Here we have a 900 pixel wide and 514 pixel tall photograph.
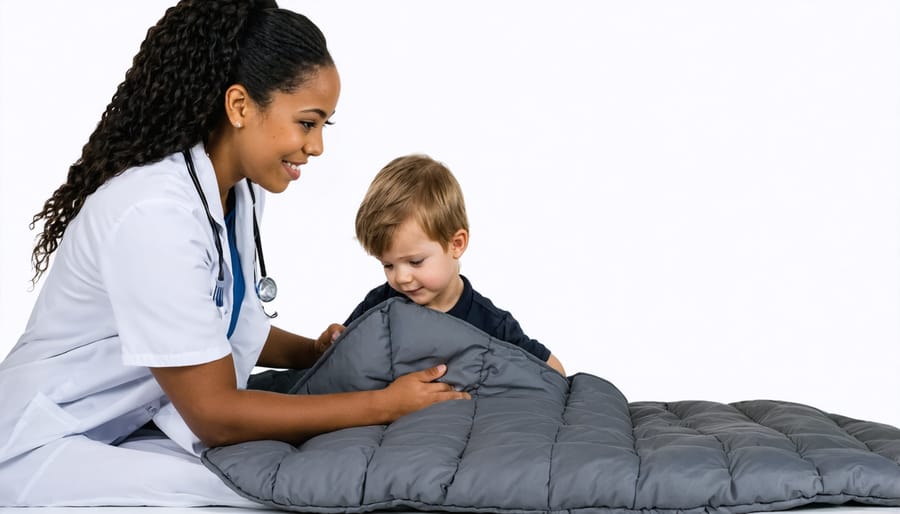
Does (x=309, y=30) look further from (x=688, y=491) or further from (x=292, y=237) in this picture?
(x=292, y=237)

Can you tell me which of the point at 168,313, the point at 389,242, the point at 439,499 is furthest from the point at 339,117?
the point at 439,499

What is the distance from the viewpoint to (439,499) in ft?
6.66

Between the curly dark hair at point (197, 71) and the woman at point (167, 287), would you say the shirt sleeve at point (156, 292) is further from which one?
the curly dark hair at point (197, 71)

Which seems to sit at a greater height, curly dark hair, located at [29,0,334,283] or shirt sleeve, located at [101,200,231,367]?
curly dark hair, located at [29,0,334,283]

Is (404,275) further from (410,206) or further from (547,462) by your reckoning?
(547,462)

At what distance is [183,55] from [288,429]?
787 mm

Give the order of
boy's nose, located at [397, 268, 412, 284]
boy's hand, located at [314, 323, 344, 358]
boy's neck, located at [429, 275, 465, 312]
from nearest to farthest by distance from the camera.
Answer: boy's nose, located at [397, 268, 412, 284] < boy's neck, located at [429, 275, 465, 312] < boy's hand, located at [314, 323, 344, 358]

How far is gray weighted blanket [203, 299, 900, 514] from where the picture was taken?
2010 mm

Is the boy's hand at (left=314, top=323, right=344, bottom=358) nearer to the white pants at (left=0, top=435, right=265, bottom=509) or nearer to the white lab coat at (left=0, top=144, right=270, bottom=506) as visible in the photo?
the white lab coat at (left=0, top=144, right=270, bottom=506)

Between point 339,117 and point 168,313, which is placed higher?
point 339,117

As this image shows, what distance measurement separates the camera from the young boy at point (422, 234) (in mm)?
2670

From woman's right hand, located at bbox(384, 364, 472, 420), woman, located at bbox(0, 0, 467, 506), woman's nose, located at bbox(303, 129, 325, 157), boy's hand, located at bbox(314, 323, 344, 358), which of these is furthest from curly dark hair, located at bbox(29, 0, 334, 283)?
boy's hand, located at bbox(314, 323, 344, 358)

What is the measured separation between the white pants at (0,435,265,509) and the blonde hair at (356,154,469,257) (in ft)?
2.31

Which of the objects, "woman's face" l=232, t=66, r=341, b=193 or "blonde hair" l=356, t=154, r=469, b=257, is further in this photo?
"blonde hair" l=356, t=154, r=469, b=257
